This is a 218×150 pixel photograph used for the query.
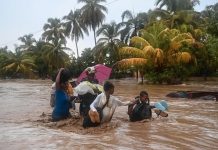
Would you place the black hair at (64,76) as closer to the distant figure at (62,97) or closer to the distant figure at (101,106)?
the distant figure at (62,97)

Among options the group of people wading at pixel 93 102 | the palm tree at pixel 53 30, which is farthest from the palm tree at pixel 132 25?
the group of people wading at pixel 93 102

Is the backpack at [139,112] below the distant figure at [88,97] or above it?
below

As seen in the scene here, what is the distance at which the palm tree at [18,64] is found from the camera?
Answer: 50531 mm

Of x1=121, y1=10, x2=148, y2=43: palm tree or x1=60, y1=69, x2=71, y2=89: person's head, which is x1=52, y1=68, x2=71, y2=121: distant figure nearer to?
x1=60, y1=69, x2=71, y2=89: person's head

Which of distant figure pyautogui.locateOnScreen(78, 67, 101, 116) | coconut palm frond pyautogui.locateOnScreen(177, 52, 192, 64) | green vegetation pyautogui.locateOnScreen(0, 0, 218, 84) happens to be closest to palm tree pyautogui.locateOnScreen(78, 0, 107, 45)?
green vegetation pyautogui.locateOnScreen(0, 0, 218, 84)

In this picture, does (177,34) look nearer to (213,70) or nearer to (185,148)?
(213,70)

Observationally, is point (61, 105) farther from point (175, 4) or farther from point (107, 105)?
point (175, 4)

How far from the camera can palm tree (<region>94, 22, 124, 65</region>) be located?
4147 centimetres

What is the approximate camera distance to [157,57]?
87.5 feet

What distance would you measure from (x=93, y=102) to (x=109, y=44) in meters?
34.9

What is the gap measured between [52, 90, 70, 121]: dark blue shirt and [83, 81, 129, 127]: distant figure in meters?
0.82

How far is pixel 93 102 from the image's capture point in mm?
6996

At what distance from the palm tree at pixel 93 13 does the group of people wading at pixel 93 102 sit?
38.3 metres

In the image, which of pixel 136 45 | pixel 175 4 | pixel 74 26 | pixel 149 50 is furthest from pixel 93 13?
pixel 149 50
